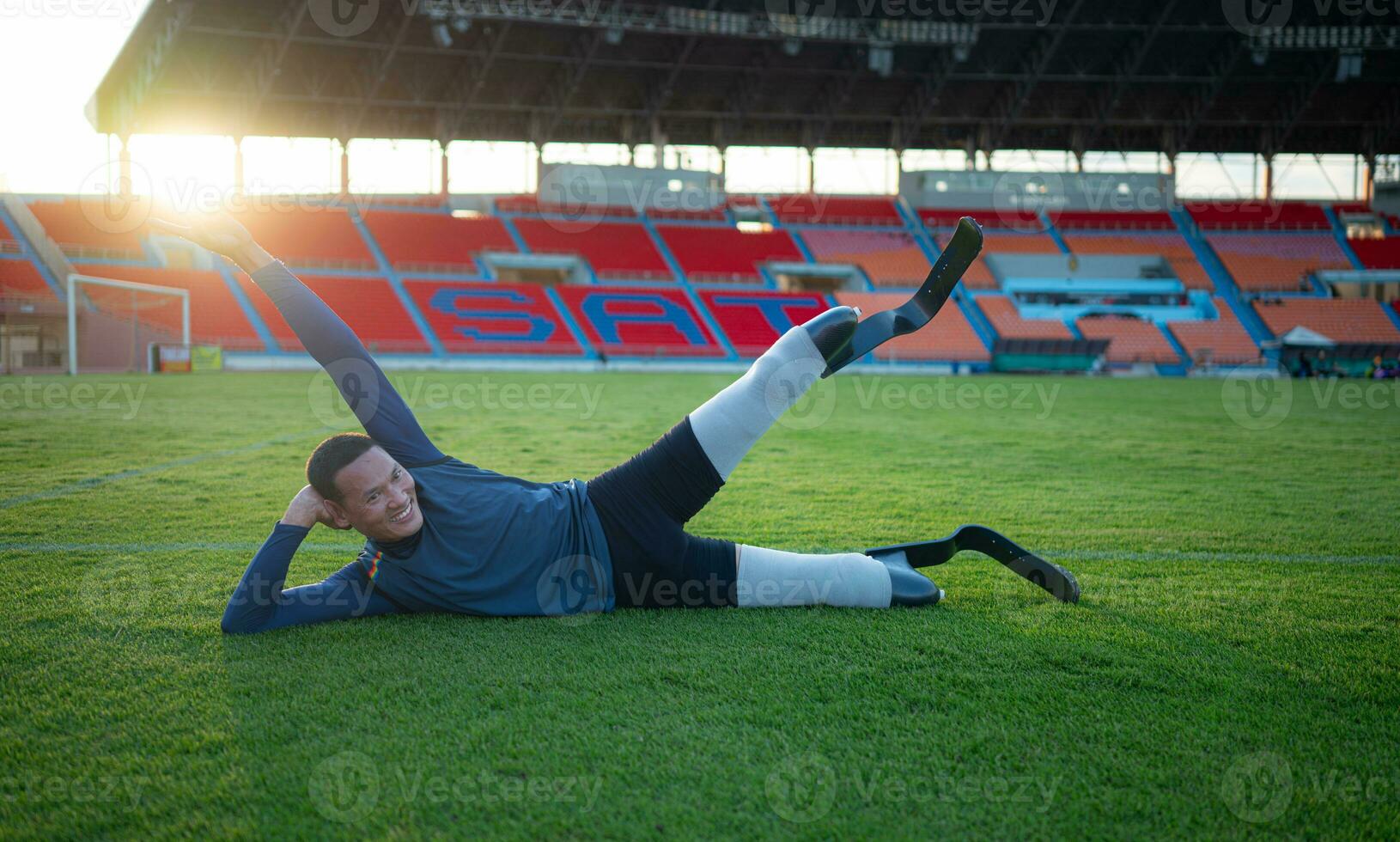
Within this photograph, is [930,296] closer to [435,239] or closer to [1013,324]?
[1013,324]

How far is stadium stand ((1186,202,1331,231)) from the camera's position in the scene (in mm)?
34219

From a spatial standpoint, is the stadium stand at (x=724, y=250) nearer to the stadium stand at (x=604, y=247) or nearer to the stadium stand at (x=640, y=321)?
the stadium stand at (x=604, y=247)

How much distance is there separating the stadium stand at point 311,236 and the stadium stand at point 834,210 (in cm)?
1658

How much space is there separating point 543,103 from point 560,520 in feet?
99.8

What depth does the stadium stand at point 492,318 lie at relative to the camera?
26547 mm

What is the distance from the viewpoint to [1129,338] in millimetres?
28781

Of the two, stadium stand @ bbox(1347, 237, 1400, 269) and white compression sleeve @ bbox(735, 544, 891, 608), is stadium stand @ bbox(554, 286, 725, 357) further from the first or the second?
stadium stand @ bbox(1347, 237, 1400, 269)

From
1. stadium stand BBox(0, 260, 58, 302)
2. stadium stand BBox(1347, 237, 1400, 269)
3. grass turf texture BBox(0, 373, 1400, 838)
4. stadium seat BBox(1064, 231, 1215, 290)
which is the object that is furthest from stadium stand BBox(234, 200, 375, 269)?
stadium stand BBox(1347, 237, 1400, 269)

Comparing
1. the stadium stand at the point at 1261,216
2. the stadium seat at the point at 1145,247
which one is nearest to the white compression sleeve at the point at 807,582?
the stadium seat at the point at 1145,247

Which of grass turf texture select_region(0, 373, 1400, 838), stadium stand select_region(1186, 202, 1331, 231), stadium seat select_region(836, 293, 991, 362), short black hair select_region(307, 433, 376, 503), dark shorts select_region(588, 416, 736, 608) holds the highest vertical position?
stadium stand select_region(1186, 202, 1331, 231)

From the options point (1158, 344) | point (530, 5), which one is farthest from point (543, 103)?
point (1158, 344)

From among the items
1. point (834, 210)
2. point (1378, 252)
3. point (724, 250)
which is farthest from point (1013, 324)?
point (1378, 252)

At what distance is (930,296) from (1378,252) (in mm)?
39321

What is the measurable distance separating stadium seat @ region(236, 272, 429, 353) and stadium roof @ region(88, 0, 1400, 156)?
6.30m
